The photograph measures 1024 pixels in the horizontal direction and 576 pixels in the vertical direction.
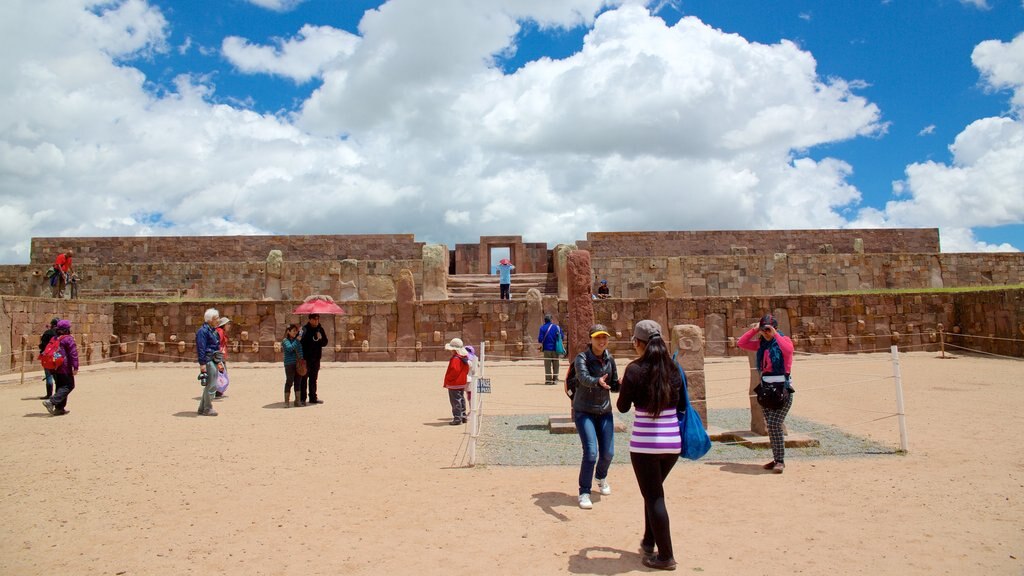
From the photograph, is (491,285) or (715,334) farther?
(491,285)

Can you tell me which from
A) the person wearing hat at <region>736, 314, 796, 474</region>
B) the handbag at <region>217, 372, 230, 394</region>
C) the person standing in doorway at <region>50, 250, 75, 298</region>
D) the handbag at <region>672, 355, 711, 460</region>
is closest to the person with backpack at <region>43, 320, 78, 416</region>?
the handbag at <region>217, 372, 230, 394</region>

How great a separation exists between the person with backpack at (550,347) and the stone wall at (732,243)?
11255 millimetres

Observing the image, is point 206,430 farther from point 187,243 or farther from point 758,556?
point 187,243

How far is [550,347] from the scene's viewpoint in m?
12.5

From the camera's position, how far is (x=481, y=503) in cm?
518

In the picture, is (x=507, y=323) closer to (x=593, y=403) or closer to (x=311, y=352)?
(x=311, y=352)

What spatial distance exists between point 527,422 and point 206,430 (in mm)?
3950

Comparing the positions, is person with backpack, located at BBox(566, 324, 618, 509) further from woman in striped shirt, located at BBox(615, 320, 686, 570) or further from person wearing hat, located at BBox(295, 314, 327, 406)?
person wearing hat, located at BBox(295, 314, 327, 406)

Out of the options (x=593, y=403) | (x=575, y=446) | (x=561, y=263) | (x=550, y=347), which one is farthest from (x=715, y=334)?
(x=593, y=403)

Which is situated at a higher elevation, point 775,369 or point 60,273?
point 60,273

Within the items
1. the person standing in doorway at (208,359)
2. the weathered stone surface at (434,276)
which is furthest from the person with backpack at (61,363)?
the weathered stone surface at (434,276)

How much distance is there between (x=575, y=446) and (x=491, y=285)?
14.0m

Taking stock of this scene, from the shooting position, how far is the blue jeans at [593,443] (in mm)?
5023

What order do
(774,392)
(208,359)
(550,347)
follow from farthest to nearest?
(550,347), (208,359), (774,392)
